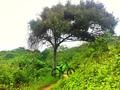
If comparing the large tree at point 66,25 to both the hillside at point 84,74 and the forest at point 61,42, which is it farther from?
the hillside at point 84,74

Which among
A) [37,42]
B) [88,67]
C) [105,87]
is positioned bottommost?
[105,87]

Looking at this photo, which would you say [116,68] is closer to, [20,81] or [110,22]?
[20,81]

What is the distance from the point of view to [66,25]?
24.5 meters

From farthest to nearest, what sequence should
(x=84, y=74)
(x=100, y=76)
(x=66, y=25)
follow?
(x=66, y=25)
(x=84, y=74)
(x=100, y=76)

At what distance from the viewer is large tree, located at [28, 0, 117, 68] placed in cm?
2458

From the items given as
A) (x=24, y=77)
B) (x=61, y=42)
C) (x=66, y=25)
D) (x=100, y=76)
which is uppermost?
(x=66, y=25)

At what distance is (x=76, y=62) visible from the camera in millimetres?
21641

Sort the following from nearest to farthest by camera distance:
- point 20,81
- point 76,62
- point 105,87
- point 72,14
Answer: point 105,87 < point 20,81 < point 76,62 < point 72,14

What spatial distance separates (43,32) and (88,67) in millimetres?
12060

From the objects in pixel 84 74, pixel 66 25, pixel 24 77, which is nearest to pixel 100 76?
pixel 84 74

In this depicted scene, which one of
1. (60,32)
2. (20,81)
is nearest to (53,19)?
(60,32)

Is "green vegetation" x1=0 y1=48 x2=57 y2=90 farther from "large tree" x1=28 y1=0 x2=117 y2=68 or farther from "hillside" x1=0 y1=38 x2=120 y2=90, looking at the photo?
"large tree" x1=28 y1=0 x2=117 y2=68

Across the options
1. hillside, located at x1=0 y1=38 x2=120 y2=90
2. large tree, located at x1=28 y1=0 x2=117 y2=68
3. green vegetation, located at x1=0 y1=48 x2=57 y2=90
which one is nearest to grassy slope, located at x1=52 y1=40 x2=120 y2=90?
hillside, located at x1=0 y1=38 x2=120 y2=90

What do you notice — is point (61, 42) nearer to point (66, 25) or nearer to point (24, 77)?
Result: point (66, 25)
